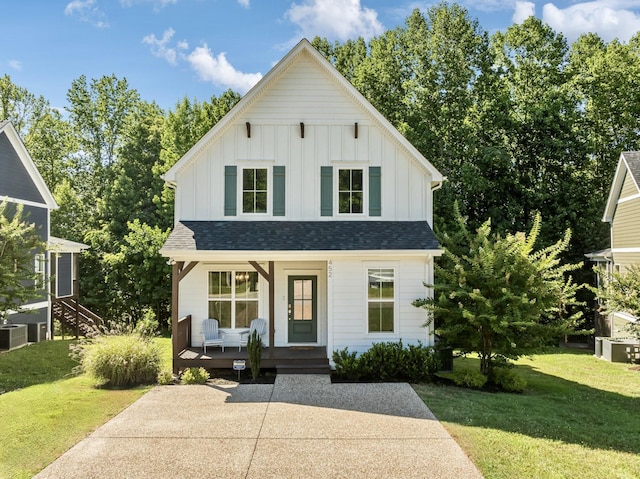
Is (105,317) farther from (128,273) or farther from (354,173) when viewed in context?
(354,173)

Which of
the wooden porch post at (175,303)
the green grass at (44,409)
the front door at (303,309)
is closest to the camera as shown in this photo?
the green grass at (44,409)

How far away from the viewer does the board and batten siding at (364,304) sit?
1312 cm

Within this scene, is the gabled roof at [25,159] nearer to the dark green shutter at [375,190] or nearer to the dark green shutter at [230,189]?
the dark green shutter at [230,189]

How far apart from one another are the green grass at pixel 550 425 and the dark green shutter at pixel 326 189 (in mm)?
5751

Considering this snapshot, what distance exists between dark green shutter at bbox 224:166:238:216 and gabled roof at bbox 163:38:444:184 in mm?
1032

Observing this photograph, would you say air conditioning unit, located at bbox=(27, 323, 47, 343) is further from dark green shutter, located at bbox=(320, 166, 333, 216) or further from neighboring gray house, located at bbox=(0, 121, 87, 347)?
dark green shutter, located at bbox=(320, 166, 333, 216)

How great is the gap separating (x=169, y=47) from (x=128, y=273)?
11403 millimetres

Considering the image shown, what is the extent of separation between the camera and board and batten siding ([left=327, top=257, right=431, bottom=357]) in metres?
13.1

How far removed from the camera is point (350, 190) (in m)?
14.6

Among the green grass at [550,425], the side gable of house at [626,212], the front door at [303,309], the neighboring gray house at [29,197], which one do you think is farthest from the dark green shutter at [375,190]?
the neighboring gray house at [29,197]

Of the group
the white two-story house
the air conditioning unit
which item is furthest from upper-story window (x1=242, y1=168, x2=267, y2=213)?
the air conditioning unit

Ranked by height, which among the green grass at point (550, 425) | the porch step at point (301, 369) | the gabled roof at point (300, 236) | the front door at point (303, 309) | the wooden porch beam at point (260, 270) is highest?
the gabled roof at point (300, 236)

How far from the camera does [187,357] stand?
12.7 metres

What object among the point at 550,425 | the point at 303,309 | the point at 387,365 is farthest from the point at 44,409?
the point at 550,425
